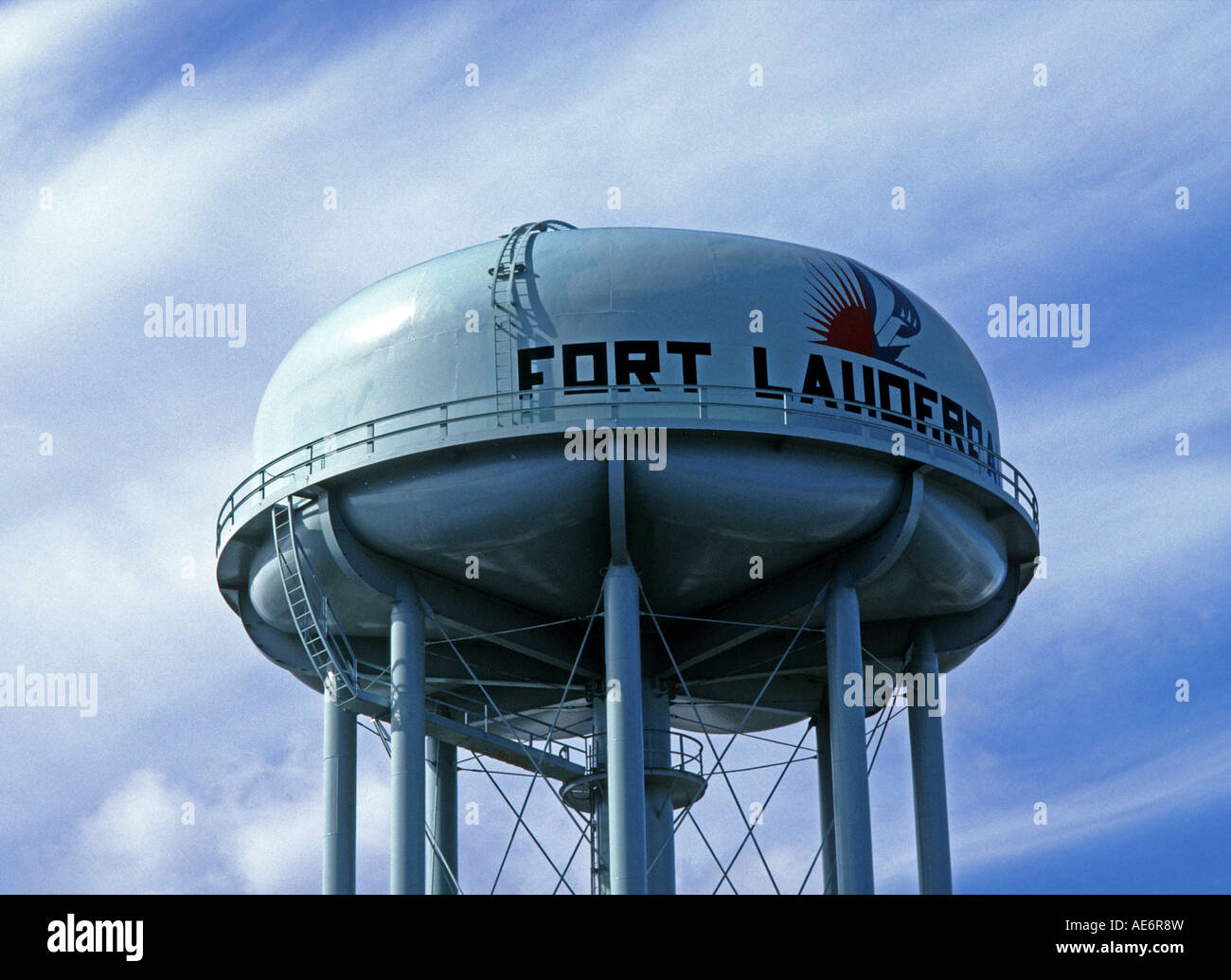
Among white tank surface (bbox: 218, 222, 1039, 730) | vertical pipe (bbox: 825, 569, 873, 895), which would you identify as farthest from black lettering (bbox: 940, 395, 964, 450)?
vertical pipe (bbox: 825, 569, 873, 895)

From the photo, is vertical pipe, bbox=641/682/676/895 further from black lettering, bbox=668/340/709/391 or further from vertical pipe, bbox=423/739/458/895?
black lettering, bbox=668/340/709/391

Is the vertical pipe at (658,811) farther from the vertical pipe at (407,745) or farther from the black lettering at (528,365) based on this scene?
the black lettering at (528,365)

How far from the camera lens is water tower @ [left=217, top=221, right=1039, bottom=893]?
24.7 metres

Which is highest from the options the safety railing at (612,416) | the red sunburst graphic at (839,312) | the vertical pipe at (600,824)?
the red sunburst graphic at (839,312)

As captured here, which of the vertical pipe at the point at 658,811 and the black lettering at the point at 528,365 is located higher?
the black lettering at the point at 528,365

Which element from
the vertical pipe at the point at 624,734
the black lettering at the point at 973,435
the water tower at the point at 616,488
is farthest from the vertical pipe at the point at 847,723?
the vertical pipe at the point at 624,734

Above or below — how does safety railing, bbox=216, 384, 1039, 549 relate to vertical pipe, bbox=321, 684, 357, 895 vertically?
above

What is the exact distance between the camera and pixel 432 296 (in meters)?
26.0

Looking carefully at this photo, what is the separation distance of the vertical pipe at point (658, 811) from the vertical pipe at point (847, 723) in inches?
113

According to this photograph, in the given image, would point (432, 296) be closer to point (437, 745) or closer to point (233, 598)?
point (233, 598)

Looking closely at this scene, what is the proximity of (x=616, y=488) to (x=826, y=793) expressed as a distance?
8784 mm

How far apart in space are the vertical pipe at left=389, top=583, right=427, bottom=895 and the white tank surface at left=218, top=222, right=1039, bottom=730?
1.66ft

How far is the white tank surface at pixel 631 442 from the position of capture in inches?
971
